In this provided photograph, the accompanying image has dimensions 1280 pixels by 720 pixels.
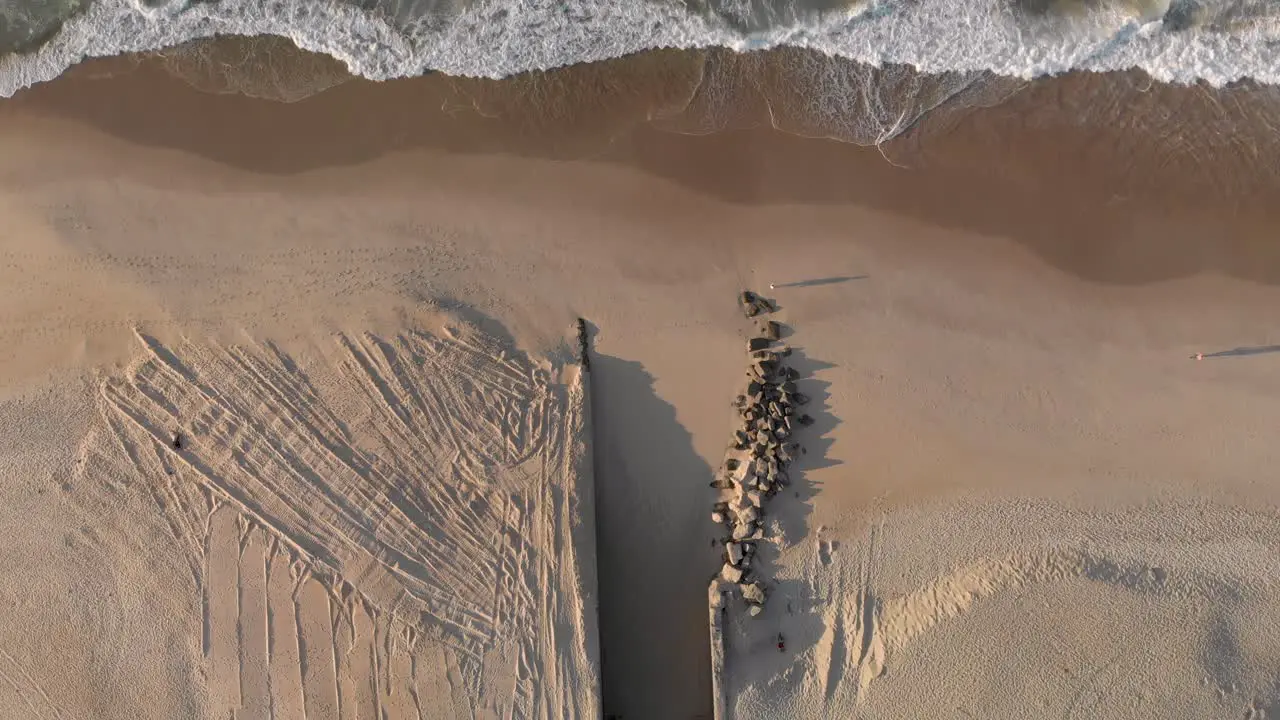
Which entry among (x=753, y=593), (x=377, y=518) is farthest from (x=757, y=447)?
(x=377, y=518)

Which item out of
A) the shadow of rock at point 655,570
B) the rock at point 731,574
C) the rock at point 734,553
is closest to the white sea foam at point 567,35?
the shadow of rock at point 655,570

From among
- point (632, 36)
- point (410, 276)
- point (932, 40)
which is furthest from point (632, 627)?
point (932, 40)

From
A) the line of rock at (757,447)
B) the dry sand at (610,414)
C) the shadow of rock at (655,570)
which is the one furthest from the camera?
the shadow of rock at (655,570)

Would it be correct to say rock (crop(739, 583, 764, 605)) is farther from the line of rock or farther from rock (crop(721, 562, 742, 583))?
rock (crop(721, 562, 742, 583))

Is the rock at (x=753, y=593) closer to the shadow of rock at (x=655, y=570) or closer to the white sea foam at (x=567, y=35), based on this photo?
the shadow of rock at (x=655, y=570)

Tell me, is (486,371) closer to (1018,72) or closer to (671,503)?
(671,503)
